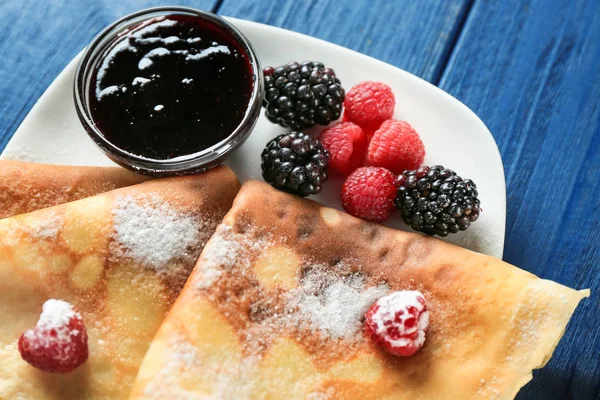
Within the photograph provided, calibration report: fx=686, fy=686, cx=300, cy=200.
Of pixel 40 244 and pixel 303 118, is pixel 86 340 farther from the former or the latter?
pixel 303 118

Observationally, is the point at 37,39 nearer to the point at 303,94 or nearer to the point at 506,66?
the point at 303,94

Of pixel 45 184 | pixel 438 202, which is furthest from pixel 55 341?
pixel 438 202

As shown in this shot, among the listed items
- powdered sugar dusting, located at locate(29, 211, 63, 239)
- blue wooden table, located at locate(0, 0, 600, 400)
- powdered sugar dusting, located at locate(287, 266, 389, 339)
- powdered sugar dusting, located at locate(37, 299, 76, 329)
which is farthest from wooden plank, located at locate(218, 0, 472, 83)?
powdered sugar dusting, located at locate(37, 299, 76, 329)

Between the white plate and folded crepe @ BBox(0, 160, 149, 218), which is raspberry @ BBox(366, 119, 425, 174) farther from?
folded crepe @ BBox(0, 160, 149, 218)

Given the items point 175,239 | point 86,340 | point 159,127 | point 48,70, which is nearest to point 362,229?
point 175,239

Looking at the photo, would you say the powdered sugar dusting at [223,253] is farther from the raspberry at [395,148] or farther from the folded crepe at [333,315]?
the raspberry at [395,148]

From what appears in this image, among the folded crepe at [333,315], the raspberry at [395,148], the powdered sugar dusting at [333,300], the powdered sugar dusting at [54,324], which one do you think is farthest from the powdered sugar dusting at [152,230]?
the raspberry at [395,148]
